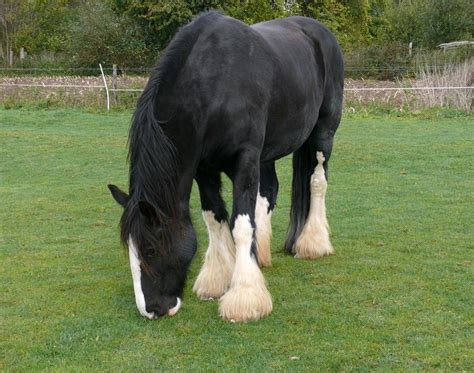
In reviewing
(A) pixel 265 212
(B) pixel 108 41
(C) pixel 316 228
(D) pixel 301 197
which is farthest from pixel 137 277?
(B) pixel 108 41

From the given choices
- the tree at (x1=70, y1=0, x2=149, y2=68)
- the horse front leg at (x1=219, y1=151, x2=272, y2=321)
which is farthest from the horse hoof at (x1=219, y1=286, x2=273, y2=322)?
the tree at (x1=70, y1=0, x2=149, y2=68)

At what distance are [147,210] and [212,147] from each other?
0.73m

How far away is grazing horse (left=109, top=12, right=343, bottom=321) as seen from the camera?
3979 millimetres

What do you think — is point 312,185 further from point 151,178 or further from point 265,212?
point 151,178

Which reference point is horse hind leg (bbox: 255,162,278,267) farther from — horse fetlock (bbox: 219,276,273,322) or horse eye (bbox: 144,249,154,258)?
horse eye (bbox: 144,249,154,258)

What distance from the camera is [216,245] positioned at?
4.92 metres

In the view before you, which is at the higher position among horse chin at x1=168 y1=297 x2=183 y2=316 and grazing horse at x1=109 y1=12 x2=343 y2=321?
grazing horse at x1=109 y1=12 x2=343 y2=321

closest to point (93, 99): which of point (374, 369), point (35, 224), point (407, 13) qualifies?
point (35, 224)

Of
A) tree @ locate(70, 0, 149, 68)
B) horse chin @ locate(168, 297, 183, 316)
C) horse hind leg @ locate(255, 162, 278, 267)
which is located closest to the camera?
horse chin @ locate(168, 297, 183, 316)

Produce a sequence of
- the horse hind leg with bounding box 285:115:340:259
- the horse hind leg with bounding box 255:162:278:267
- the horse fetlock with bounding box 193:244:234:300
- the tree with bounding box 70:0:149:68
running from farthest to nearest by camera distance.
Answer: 1. the tree with bounding box 70:0:149:68
2. the horse hind leg with bounding box 285:115:340:259
3. the horse hind leg with bounding box 255:162:278:267
4. the horse fetlock with bounding box 193:244:234:300

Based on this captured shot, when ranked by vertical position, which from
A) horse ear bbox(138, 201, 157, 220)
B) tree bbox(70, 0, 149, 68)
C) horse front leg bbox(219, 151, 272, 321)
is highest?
horse ear bbox(138, 201, 157, 220)

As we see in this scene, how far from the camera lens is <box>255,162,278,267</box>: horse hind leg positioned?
18.2 ft

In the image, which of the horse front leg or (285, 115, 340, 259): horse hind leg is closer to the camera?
the horse front leg

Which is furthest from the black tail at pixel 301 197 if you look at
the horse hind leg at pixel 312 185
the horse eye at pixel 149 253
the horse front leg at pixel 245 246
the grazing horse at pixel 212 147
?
the horse eye at pixel 149 253
